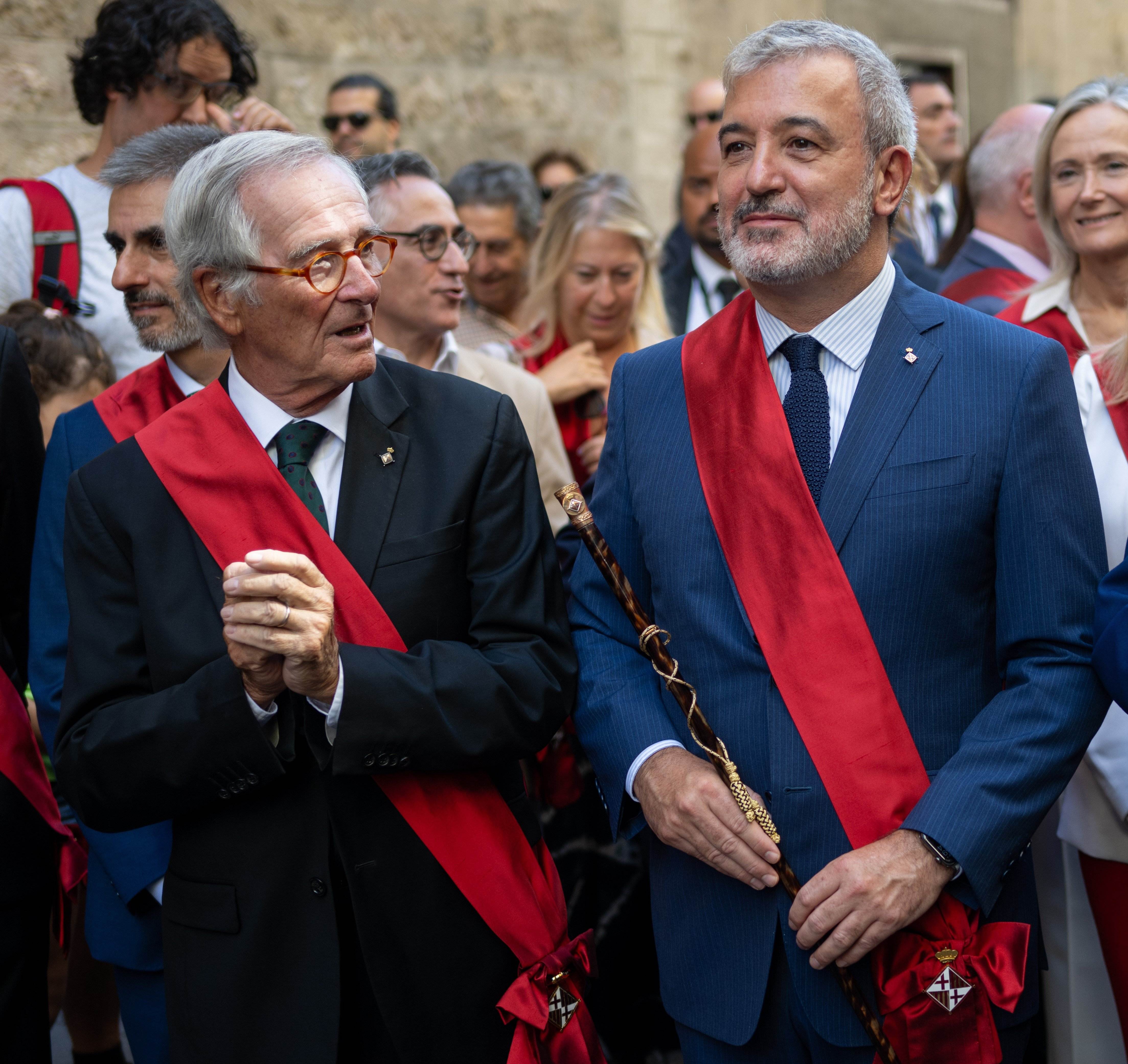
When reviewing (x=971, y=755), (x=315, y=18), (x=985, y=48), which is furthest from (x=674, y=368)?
(x=985, y=48)

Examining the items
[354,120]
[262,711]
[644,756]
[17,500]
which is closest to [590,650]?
[644,756]

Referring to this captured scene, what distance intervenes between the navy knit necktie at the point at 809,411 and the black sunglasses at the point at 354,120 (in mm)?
4480

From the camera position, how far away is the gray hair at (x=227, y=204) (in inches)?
93.7

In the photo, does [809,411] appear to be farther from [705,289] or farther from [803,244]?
[705,289]

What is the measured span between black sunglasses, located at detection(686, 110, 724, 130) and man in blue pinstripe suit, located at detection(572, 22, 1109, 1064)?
4896 millimetres

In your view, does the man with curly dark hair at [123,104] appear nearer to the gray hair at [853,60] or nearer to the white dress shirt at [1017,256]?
the gray hair at [853,60]

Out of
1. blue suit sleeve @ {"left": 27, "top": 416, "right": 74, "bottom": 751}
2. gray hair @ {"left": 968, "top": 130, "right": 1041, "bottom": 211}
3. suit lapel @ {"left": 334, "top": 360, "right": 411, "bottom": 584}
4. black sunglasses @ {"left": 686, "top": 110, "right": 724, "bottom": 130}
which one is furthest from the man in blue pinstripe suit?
black sunglasses @ {"left": 686, "top": 110, "right": 724, "bottom": 130}

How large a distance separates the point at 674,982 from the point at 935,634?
2.68 feet

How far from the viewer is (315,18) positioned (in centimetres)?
718

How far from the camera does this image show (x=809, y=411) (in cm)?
239

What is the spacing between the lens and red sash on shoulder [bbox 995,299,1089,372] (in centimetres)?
358

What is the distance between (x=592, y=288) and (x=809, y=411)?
8.04 feet

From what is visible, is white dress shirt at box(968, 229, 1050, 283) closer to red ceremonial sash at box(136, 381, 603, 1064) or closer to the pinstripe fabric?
the pinstripe fabric

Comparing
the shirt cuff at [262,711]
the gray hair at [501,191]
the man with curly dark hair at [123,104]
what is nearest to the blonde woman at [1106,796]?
the shirt cuff at [262,711]
